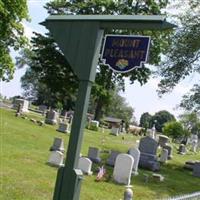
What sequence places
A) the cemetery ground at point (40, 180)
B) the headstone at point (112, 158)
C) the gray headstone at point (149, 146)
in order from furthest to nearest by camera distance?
the gray headstone at point (149, 146), the headstone at point (112, 158), the cemetery ground at point (40, 180)

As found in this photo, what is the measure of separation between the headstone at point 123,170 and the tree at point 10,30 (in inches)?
466

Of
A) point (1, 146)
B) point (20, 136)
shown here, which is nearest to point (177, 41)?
point (20, 136)

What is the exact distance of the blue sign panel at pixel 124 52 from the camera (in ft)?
20.0

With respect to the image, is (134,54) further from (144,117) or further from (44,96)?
(144,117)

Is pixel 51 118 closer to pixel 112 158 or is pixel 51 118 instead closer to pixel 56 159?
pixel 112 158

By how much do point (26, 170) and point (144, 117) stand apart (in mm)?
130193

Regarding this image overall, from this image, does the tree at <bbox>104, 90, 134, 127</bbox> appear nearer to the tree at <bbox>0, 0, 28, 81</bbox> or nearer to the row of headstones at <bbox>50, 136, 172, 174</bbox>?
the tree at <bbox>0, 0, 28, 81</bbox>

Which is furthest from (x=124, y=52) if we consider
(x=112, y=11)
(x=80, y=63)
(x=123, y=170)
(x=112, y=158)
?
(x=112, y=11)

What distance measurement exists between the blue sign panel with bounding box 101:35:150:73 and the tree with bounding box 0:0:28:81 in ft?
62.6

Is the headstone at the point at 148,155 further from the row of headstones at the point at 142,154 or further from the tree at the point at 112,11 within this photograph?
the tree at the point at 112,11

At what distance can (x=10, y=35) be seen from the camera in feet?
87.6

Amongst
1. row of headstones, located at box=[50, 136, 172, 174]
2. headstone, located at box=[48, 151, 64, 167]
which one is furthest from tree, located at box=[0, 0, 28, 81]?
headstone, located at box=[48, 151, 64, 167]

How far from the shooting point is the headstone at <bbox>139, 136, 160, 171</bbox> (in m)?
21.9

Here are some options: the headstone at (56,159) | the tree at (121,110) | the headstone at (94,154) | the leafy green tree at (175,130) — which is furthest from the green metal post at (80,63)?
the tree at (121,110)
